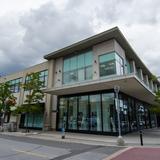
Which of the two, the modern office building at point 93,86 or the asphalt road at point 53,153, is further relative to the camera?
the modern office building at point 93,86

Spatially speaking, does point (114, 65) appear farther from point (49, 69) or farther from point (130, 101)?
point (49, 69)

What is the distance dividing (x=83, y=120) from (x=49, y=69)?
32.3ft

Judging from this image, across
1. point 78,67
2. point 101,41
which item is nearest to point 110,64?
point 101,41

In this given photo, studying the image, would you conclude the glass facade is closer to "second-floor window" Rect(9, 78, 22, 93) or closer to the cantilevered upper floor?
the cantilevered upper floor

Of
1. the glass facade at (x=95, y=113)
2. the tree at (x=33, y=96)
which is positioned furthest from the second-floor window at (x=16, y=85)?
the glass facade at (x=95, y=113)

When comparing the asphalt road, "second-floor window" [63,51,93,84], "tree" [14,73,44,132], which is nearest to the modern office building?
"second-floor window" [63,51,93,84]

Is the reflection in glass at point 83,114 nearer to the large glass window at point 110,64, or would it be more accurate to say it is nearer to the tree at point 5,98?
the large glass window at point 110,64

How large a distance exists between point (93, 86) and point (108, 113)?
3.31 metres

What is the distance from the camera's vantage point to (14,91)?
30938 millimetres

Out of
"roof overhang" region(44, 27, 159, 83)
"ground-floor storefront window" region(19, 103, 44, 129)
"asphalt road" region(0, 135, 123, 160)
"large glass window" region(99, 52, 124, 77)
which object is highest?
"roof overhang" region(44, 27, 159, 83)

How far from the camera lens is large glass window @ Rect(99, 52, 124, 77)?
707 inches

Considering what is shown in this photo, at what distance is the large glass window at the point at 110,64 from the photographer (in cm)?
1796

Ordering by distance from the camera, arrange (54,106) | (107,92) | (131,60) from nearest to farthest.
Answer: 1. (107,92)
2. (54,106)
3. (131,60)

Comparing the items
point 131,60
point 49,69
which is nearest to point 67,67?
point 49,69
